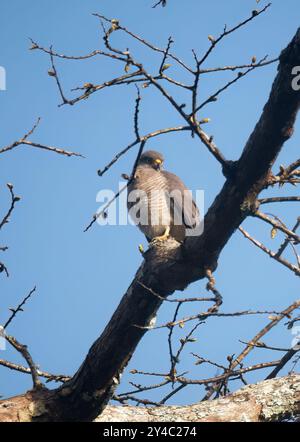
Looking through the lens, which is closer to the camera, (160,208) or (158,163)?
(160,208)

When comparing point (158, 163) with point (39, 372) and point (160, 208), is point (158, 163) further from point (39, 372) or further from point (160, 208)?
point (39, 372)

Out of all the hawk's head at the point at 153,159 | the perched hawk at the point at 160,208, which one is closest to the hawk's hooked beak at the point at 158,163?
the hawk's head at the point at 153,159

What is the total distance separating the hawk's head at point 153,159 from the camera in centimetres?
686

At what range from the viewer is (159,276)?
3.40 metres

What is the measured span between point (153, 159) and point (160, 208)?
4.13 ft

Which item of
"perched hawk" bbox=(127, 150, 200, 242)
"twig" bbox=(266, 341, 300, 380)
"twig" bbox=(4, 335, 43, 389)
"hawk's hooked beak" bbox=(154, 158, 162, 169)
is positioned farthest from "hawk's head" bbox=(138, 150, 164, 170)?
"twig" bbox=(4, 335, 43, 389)

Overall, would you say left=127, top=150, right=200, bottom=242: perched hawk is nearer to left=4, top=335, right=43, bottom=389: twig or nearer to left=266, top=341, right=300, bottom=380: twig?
left=266, top=341, right=300, bottom=380: twig

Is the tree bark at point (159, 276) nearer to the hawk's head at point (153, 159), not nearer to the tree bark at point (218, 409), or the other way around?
the tree bark at point (218, 409)

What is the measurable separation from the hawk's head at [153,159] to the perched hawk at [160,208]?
54 cm

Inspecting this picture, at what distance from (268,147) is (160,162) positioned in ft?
13.8

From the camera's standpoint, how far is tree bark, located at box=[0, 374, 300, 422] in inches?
135

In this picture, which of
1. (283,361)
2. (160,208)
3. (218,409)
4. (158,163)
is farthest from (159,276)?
(158,163)

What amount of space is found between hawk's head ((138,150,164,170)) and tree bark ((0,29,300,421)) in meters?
3.33
